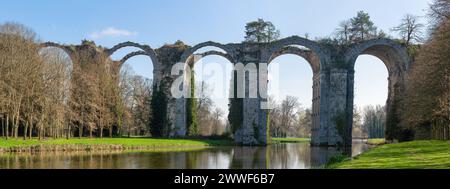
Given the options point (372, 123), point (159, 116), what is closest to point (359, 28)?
point (159, 116)

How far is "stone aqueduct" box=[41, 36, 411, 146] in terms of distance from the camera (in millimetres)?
46688

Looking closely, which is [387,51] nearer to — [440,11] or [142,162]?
[440,11]

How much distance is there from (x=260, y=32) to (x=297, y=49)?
4.56 metres

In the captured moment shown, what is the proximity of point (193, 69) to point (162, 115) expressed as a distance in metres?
6.38

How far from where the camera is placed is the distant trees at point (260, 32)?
5062cm

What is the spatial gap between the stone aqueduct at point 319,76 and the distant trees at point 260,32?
8.07 feet

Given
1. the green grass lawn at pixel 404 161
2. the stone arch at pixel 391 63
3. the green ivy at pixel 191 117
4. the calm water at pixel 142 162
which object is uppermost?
the stone arch at pixel 391 63

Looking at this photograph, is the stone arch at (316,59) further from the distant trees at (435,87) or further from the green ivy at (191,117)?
the distant trees at (435,87)

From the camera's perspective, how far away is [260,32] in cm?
5100

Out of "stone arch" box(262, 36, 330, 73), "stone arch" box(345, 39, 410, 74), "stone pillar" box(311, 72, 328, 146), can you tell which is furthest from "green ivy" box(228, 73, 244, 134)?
"stone arch" box(345, 39, 410, 74)

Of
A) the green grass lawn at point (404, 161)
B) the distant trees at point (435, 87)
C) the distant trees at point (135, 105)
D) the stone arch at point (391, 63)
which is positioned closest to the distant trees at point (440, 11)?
the distant trees at point (435, 87)

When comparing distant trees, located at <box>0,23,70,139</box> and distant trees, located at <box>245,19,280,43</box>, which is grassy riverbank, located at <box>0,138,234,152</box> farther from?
distant trees, located at <box>245,19,280,43</box>

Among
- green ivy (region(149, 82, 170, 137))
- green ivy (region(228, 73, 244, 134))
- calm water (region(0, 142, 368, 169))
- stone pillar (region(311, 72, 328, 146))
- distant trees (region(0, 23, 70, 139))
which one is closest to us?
calm water (region(0, 142, 368, 169))
